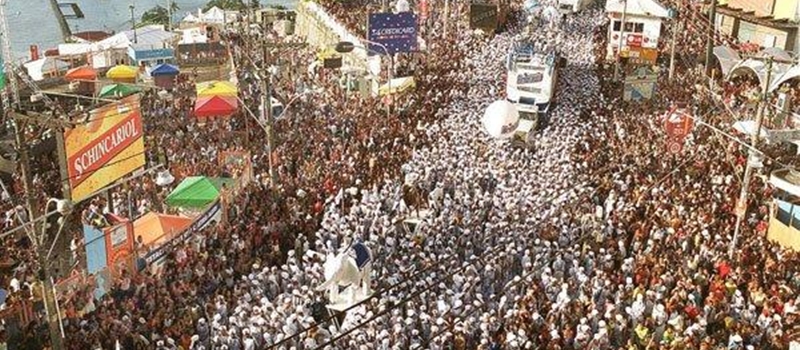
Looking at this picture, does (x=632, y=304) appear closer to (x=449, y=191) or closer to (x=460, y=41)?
(x=449, y=191)

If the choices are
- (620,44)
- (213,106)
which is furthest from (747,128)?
(213,106)

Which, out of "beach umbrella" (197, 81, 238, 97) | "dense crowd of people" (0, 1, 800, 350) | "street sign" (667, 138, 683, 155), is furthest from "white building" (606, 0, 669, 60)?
"beach umbrella" (197, 81, 238, 97)

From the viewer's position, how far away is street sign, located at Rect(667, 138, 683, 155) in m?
23.8

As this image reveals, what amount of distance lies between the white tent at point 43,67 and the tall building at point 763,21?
32385mm

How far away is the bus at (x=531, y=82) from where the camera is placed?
101ft

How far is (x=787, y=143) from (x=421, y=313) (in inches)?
584

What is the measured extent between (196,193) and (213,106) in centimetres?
841

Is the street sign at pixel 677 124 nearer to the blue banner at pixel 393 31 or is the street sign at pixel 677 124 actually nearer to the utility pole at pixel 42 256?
the blue banner at pixel 393 31

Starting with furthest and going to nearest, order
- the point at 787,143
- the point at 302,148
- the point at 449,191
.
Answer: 1. the point at 302,148
2. the point at 787,143
3. the point at 449,191

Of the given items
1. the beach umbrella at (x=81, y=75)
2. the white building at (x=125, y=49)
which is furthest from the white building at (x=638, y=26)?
the beach umbrella at (x=81, y=75)

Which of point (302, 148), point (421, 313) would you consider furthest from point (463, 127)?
point (421, 313)

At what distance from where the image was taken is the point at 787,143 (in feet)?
85.3

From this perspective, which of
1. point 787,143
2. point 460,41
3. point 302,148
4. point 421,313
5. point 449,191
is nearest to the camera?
point 421,313

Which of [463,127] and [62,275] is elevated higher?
[463,127]
